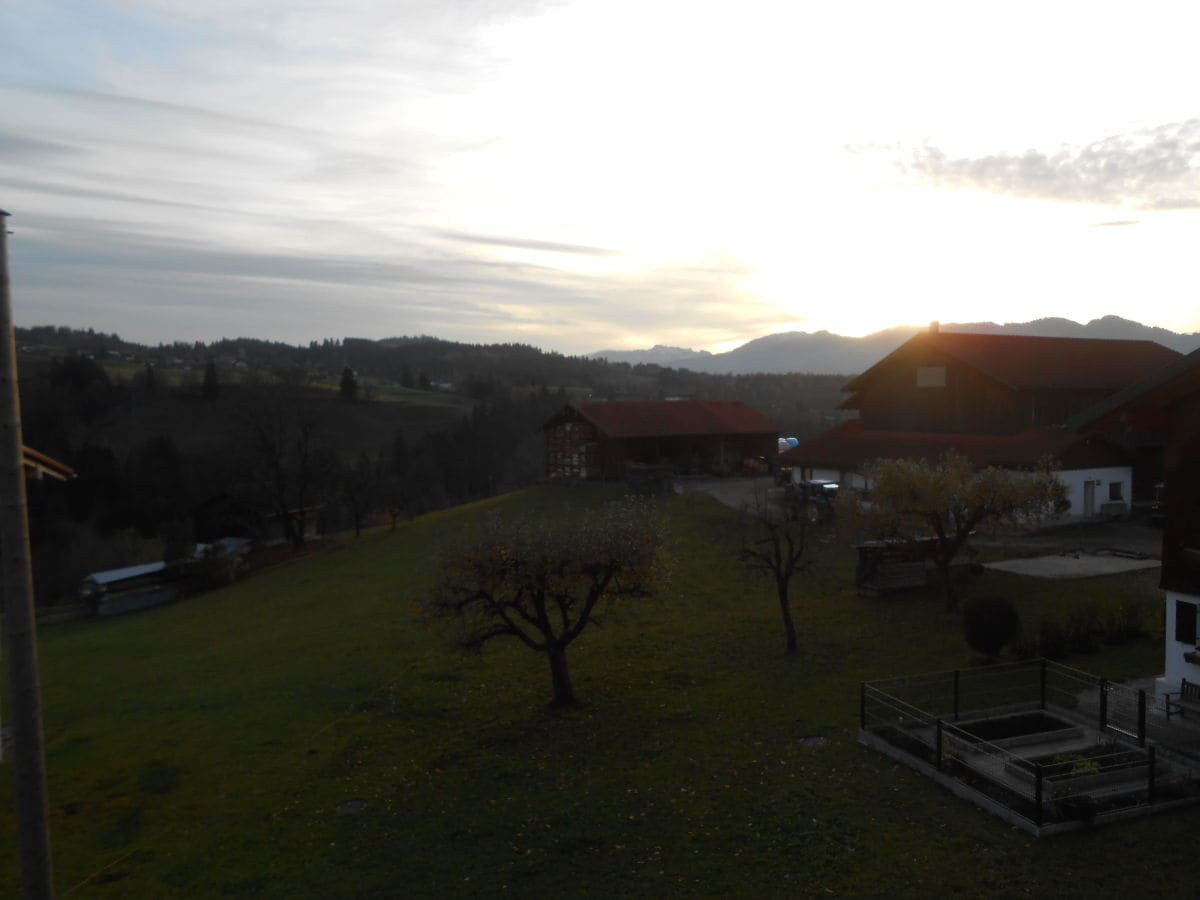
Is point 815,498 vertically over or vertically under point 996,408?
A: under

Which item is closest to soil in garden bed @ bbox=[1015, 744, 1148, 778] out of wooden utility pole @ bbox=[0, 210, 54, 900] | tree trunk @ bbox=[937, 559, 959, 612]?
tree trunk @ bbox=[937, 559, 959, 612]

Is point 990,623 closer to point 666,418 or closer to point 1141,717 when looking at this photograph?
point 1141,717

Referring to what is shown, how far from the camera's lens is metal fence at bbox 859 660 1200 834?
431 inches

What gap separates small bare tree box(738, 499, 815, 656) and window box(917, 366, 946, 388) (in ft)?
30.3

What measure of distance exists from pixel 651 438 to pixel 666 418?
221cm

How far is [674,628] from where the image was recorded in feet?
72.8

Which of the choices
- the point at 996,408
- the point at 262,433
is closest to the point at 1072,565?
the point at 996,408

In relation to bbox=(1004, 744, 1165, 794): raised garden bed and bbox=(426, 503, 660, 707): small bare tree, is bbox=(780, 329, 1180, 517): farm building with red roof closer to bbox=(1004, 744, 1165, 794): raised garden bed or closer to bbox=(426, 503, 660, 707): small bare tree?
bbox=(426, 503, 660, 707): small bare tree

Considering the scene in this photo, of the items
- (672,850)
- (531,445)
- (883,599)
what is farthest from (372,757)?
(531,445)

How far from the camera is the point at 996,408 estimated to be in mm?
36031

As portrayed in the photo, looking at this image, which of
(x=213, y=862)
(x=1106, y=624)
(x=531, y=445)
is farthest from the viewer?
(x=531, y=445)

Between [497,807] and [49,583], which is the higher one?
[497,807]

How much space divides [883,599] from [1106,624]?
19.3 ft

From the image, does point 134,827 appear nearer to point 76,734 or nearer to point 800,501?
point 76,734
